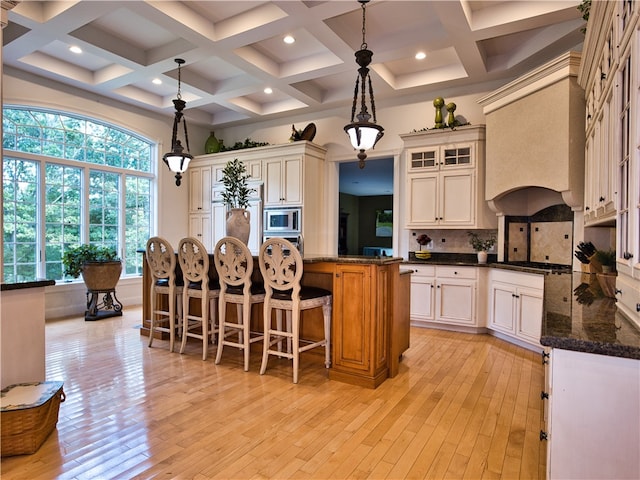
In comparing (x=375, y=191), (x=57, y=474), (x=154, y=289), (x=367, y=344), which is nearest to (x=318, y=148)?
(x=154, y=289)

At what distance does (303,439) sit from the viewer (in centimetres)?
216

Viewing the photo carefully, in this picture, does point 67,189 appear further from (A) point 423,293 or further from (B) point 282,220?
(A) point 423,293

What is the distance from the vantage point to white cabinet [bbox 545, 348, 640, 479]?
1.12 metres

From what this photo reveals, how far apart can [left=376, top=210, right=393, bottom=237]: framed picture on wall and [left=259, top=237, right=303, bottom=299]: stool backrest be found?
409 inches

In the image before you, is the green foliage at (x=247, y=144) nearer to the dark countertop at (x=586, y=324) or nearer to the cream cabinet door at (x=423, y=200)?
the cream cabinet door at (x=423, y=200)

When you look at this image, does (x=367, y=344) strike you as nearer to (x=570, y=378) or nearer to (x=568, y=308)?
(x=568, y=308)

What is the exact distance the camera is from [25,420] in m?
1.97

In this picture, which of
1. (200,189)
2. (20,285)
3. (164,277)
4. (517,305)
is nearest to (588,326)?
(517,305)

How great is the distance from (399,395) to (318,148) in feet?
13.8

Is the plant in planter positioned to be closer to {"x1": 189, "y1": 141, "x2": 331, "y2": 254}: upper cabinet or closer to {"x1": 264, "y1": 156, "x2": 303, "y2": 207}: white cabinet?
{"x1": 189, "y1": 141, "x2": 331, "y2": 254}: upper cabinet

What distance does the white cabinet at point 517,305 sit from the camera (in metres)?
3.69

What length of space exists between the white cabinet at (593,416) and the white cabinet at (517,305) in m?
2.65

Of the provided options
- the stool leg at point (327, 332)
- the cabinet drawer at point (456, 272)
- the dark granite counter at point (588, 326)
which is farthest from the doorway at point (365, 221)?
the dark granite counter at point (588, 326)

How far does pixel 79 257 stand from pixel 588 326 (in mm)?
5703
